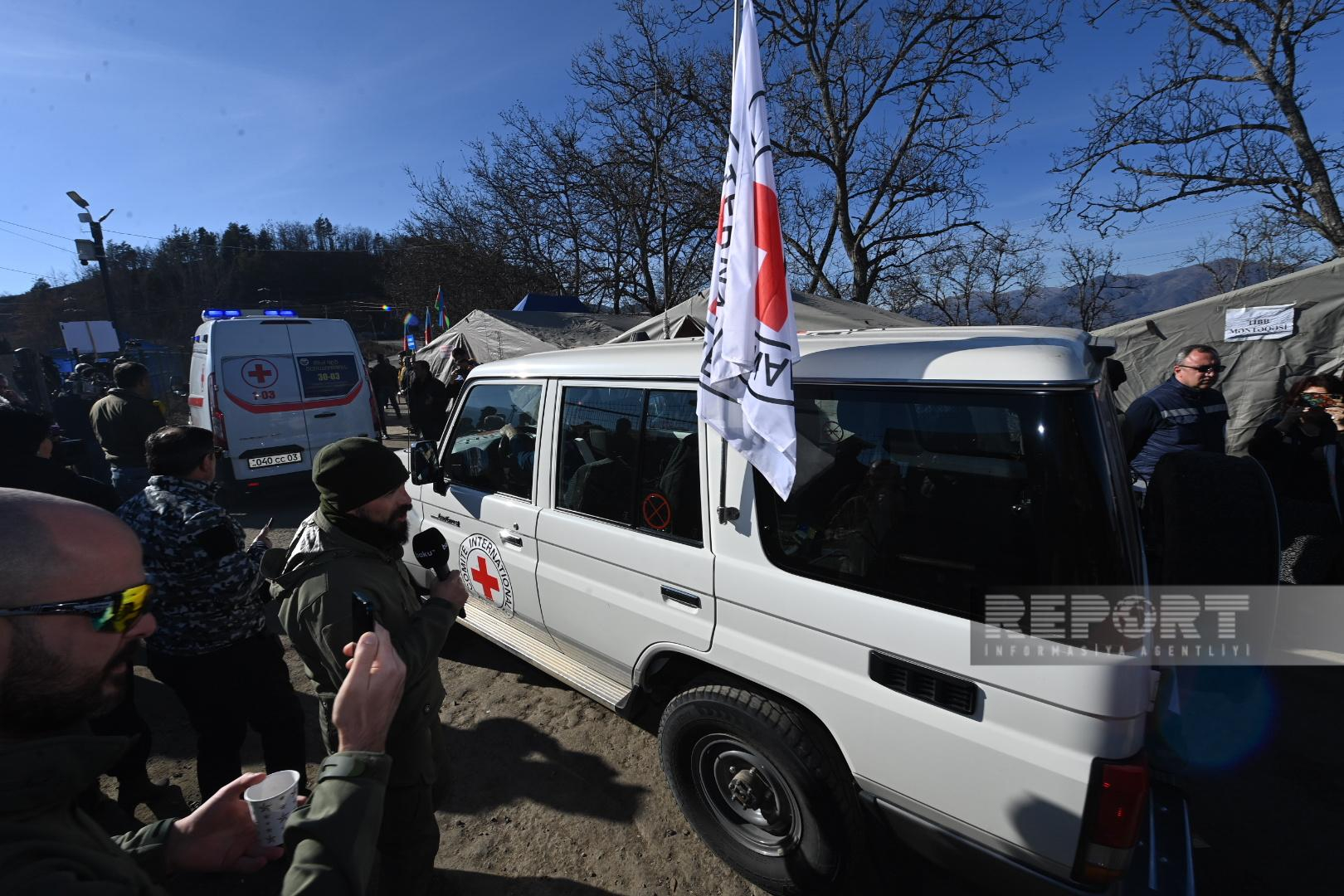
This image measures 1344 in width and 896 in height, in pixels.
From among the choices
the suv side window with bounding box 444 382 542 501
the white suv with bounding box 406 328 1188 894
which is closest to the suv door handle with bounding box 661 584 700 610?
the white suv with bounding box 406 328 1188 894

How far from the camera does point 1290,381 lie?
273 inches

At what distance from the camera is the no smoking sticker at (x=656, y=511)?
2.40m

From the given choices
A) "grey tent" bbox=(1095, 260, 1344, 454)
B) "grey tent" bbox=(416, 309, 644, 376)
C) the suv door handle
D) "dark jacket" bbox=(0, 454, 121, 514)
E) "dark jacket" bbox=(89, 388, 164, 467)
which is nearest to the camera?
the suv door handle

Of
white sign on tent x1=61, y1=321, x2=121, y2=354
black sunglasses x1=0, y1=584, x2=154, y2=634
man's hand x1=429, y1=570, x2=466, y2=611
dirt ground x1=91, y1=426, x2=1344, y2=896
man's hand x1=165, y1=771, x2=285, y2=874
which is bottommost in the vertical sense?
dirt ground x1=91, y1=426, x2=1344, y2=896

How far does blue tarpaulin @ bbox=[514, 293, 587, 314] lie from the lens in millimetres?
12242

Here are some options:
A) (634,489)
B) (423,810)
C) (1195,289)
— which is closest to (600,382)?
(634,489)

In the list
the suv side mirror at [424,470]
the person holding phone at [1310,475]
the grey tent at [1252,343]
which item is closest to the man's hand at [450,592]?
the suv side mirror at [424,470]

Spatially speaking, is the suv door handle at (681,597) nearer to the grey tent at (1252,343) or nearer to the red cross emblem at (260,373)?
the grey tent at (1252,343)

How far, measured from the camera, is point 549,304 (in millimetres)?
12703

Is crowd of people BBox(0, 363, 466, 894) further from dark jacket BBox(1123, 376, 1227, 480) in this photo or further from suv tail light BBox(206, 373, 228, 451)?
dark jacket BBox(1123, 376, 1227, 480)

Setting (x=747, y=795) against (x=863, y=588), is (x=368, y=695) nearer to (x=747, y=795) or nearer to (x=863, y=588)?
(x=863, y=588)

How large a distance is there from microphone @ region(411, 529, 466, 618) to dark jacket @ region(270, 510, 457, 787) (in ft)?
0.32

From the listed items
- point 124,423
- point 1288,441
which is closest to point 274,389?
point 124,423

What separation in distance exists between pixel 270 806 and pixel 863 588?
62.1 inches
